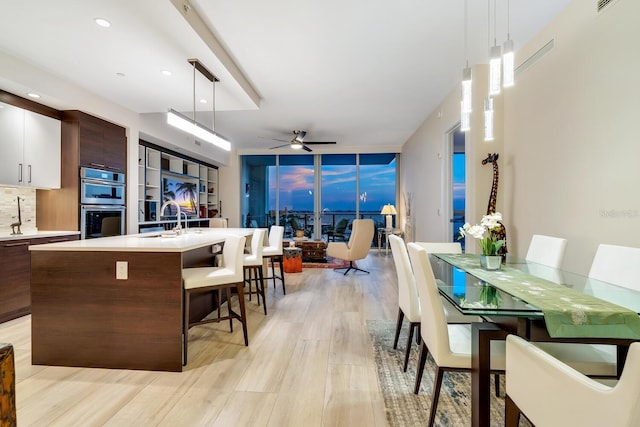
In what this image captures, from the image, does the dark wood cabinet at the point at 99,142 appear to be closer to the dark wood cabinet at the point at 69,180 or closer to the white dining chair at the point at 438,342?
the dark wood cabinet at the point at 69,180

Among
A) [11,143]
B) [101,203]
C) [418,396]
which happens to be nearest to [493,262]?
[418,396]

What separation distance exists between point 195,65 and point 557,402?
3.63 metres

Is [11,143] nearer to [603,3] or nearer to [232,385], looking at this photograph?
[232,385]

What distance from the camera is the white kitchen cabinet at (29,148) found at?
3.32m

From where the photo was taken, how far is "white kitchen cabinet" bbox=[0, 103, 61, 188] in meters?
3.32

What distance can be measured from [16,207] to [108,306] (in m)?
2.63

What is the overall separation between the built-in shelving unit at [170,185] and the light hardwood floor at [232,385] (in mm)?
2893

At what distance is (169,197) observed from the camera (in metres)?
6.40

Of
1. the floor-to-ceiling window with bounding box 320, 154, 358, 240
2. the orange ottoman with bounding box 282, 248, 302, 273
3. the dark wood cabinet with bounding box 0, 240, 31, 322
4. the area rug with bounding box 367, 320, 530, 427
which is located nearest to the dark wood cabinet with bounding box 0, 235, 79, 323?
the dark wood cabinet with bounding box 0, 240, 31, 322

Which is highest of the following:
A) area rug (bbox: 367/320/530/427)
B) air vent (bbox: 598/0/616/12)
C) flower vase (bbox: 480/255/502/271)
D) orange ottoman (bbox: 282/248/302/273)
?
air vent (bbox: 598/0/616/12)

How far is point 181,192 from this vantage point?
6859mm

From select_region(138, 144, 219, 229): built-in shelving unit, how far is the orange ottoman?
8.20 ft

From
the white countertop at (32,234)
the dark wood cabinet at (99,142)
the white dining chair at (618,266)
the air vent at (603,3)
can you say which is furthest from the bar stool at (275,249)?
the air vent at (603,3)

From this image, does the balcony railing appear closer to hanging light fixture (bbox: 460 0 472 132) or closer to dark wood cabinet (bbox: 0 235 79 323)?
dark wood cabinet (bbox: 0 235 79 323)
